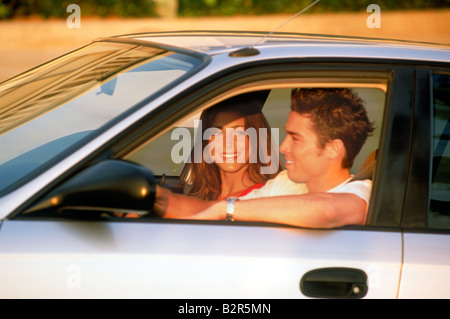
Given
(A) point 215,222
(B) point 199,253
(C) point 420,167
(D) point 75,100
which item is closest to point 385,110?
(C) point 420,167

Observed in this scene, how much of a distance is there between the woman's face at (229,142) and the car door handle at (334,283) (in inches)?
34.1

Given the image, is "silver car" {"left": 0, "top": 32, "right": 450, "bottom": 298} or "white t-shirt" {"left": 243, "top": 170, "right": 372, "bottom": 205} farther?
"white t-shirt" {"left": 243, "top": 170, "right": 372, "bottom": 205}

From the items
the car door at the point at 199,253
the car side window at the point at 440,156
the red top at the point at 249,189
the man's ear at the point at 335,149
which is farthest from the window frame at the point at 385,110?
the red top at the point at 249,189

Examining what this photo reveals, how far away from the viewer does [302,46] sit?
229cm

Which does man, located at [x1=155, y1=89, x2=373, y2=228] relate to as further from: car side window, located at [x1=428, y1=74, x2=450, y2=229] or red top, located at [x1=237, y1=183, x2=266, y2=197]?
car side window, located at [x1=428, y1=74, x2=450, y2=229]

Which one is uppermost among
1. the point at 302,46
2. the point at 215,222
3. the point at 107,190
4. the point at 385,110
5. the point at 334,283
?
the point at 302,46

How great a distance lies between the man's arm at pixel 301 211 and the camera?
6.95ft

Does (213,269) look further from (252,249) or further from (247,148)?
(247,148)

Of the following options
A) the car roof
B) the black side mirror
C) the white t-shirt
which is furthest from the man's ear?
the black side mirror

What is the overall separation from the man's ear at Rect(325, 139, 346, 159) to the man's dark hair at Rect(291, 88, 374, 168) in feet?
0.04

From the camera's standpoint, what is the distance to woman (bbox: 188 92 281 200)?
2.65 m

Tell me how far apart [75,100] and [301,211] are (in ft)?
3.10

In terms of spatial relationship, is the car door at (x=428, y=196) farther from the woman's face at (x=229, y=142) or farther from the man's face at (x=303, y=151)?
the woman's face at (x=229, y=142)

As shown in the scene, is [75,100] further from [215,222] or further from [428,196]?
[428,196]
